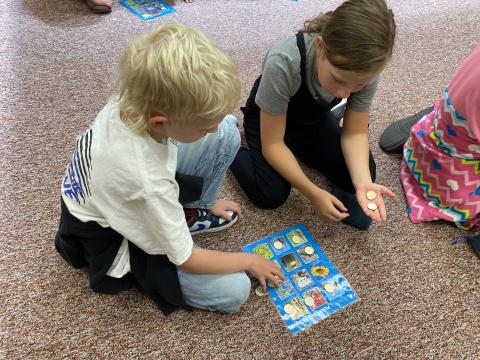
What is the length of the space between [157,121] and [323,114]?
2.20ft

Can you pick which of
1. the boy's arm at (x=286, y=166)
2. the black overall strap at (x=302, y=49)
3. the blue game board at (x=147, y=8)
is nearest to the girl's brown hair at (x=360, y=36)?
the black overall strap at (x=302, y=49)

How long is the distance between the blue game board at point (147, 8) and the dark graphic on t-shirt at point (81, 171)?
4.49 feet

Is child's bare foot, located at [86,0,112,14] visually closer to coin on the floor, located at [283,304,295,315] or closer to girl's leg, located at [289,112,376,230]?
girl's leg, located at [289,112,376,230]

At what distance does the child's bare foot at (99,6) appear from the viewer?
1886 mm

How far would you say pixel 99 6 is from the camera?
189cm

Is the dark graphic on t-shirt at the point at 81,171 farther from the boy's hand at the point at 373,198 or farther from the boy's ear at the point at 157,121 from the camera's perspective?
the boy's hand at the point at 373,198

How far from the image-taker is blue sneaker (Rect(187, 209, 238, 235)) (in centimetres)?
109

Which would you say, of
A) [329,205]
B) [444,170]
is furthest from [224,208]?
[444,170]

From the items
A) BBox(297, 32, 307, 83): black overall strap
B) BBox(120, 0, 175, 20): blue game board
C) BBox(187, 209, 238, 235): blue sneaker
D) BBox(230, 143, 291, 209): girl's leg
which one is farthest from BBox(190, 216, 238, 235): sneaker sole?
BBox(120, 0, 175, 20): blue game board

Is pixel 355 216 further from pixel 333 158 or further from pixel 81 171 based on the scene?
pixel 81 171

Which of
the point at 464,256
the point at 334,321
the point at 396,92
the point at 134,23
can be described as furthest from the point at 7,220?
the point at 396,92

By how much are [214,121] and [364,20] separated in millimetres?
390

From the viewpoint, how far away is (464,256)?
114 cm

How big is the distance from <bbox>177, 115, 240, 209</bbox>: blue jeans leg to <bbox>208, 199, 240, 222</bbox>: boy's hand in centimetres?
7
